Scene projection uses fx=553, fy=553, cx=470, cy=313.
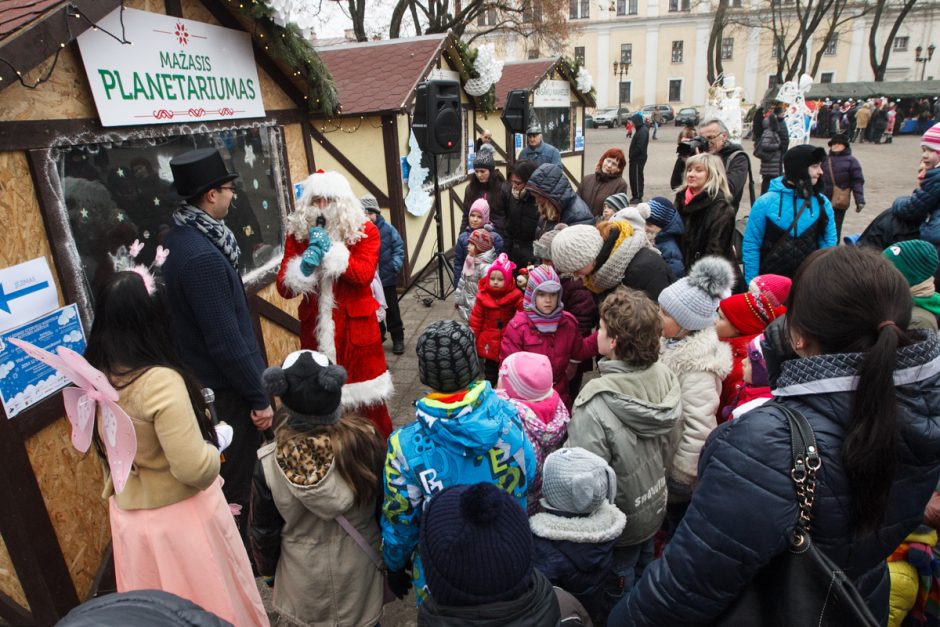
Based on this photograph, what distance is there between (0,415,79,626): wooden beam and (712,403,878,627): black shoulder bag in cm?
296

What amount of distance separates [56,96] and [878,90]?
3893 cm

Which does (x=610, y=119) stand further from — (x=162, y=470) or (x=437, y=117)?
(x=162, y=470)

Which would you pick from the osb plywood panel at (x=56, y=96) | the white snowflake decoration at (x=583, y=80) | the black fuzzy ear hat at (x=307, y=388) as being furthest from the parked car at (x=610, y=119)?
the black fuzzy ear hat at (x=307, y=388)

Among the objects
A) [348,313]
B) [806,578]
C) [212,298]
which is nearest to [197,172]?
[212,298]

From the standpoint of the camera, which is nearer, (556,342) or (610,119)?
(556,342)

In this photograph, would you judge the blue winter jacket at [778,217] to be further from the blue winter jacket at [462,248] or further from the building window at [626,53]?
the building window at [626,53]

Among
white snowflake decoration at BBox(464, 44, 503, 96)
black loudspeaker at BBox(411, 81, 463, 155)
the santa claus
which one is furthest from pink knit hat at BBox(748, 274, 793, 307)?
white snowflake decoration at BBox(464, 44, 503, 96)

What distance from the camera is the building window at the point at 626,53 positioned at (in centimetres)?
5325

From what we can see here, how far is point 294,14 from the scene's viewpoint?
13.7 ft

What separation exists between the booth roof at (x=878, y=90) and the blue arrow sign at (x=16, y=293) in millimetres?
38191

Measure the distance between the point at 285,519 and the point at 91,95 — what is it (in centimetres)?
249

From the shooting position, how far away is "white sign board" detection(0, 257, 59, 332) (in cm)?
242

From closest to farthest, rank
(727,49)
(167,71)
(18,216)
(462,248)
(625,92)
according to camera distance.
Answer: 1. (18,216)
2. (167,71)
3. (462,248)
4. (727,49)
5. (625,92)

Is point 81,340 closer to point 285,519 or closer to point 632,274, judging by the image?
point 285,519
